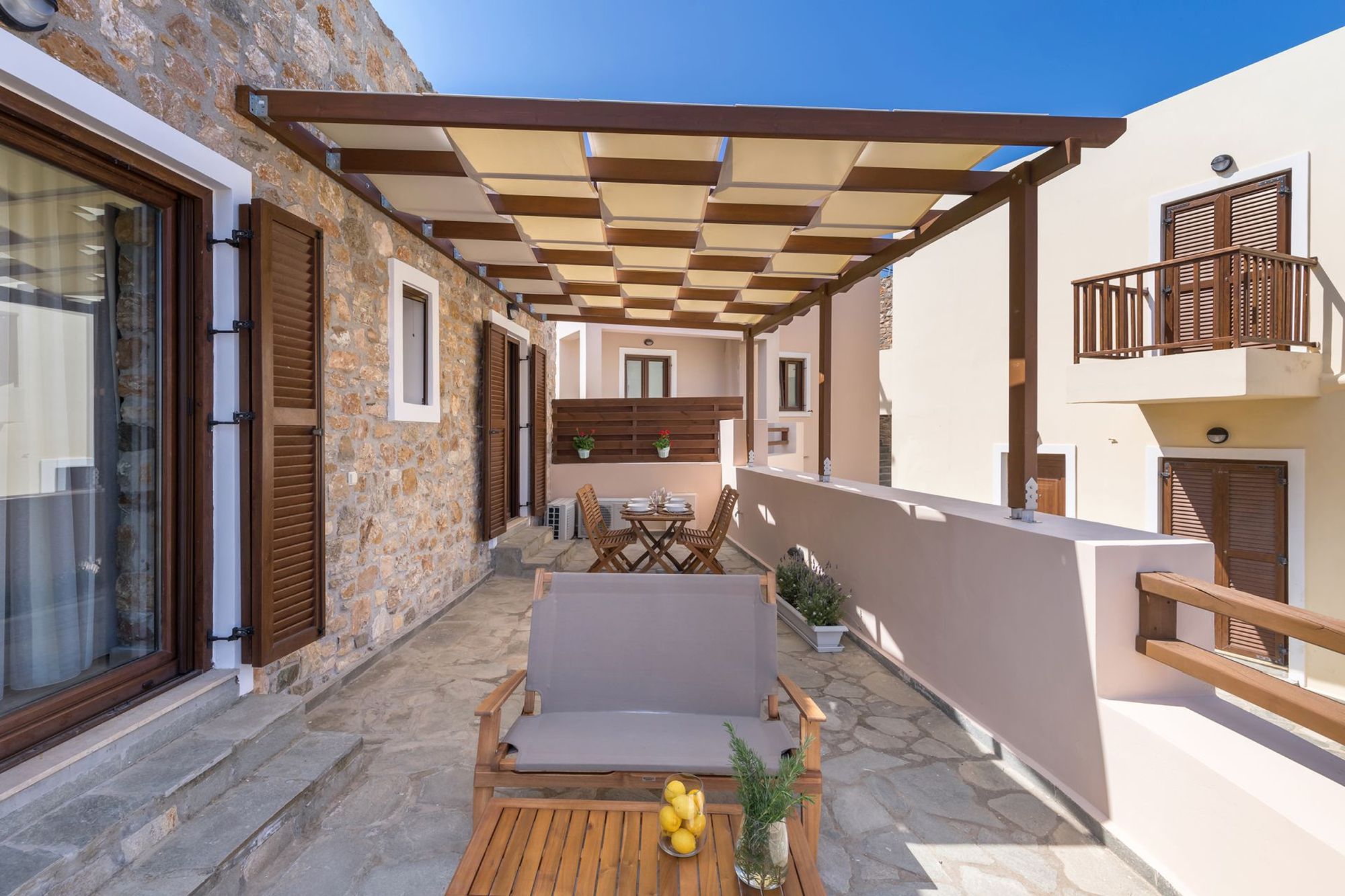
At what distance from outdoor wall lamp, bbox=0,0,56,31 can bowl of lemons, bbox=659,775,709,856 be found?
8.82 ft

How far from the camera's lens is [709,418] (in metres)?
9.99

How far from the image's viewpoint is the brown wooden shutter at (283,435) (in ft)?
8.86

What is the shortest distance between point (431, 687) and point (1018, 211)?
3971mm

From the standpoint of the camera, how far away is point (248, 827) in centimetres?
203

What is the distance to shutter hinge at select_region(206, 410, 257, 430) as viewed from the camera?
2637 mm

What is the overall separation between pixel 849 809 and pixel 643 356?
11312mm

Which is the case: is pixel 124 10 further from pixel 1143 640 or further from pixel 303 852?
pixel 1143 640

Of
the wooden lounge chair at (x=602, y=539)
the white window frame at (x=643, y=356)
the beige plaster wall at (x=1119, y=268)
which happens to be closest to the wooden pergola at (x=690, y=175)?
the wooden lounge chair at (x=602, y=539)

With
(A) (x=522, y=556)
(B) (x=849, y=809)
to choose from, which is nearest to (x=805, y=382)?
(A) (x=522, y=556)

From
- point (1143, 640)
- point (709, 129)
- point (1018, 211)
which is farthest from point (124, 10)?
point (1143, 640)

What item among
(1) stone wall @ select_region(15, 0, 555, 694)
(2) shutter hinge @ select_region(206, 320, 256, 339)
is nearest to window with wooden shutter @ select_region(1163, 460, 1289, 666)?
(1) stone wall @ select_region(15, 0, 555, 694)

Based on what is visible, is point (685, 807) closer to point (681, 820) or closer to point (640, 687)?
point (681, 820)

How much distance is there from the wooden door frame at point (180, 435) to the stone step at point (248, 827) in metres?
0.53

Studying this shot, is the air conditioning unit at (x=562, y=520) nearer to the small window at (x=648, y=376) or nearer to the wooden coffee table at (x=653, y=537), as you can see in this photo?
the wooden coffee table at (x=653, y=537)
